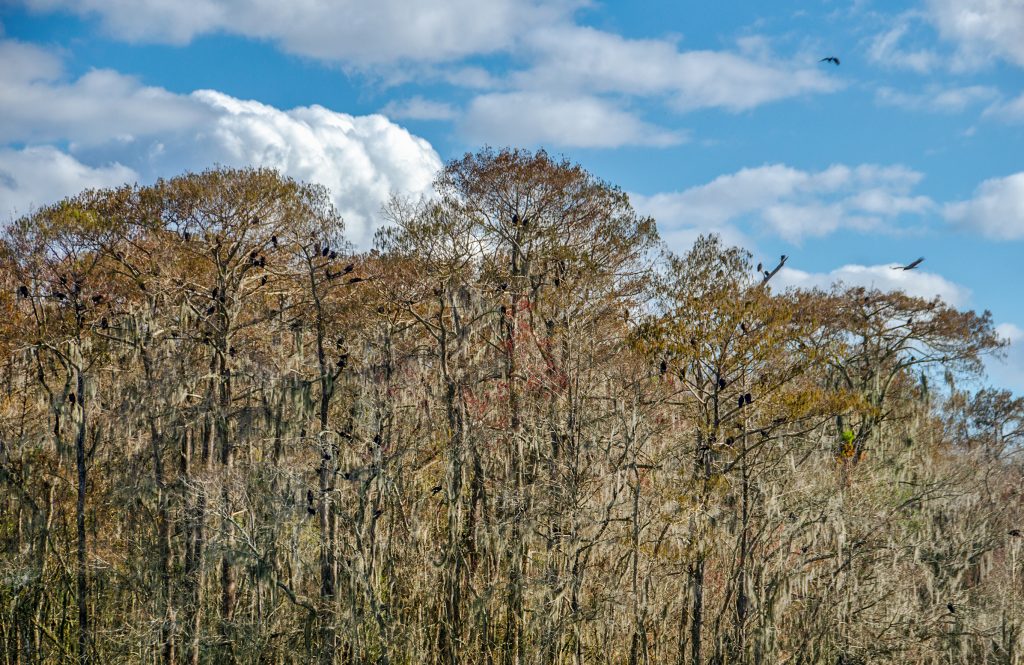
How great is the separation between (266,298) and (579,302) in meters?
7.17

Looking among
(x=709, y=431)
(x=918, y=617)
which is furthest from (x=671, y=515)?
(x=918, y=617)

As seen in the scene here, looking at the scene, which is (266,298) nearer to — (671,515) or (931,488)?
(671,515)

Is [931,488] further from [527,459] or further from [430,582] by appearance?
[430,582]

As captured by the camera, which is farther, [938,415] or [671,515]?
[938,415]

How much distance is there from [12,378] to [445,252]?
8701mm

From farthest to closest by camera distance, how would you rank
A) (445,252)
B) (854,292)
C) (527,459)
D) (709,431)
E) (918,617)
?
(854,292), (445,252), (527,459), (918,617), (709,431)

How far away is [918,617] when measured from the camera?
1520 centimetres

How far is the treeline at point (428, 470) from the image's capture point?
14.5 metres

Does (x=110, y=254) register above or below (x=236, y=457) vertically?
above

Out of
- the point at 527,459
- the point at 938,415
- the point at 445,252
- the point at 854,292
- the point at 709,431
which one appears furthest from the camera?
the point at 938,415

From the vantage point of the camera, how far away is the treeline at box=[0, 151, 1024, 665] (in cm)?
1446

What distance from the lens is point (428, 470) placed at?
58.6 ft

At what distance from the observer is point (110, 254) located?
18.7m

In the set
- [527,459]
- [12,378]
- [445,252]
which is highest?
[445,252]
